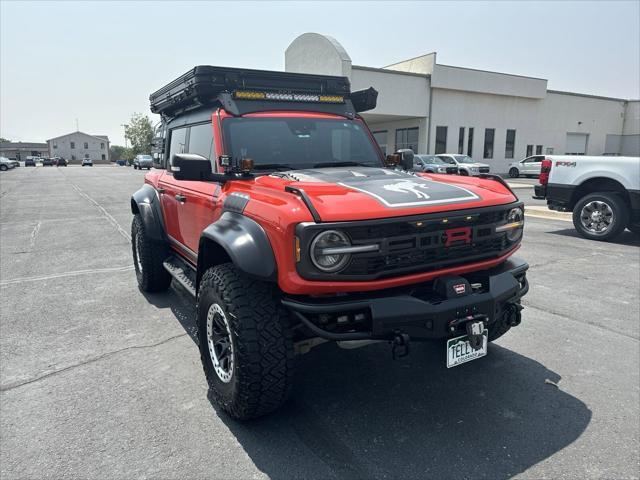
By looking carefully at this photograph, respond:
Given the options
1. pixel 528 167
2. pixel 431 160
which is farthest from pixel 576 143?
pixel 431 160

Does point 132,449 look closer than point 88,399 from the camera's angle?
Yes

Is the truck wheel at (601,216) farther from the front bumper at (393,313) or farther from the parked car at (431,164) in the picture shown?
the parked car at (431,164)

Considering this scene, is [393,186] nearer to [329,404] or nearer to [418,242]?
[418,242]

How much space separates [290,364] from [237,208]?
40.6 inches

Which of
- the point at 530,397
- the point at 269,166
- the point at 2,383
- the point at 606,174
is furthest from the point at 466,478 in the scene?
the point at 606,174

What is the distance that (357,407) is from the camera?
299 cm

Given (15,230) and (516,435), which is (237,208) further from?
(15,230)

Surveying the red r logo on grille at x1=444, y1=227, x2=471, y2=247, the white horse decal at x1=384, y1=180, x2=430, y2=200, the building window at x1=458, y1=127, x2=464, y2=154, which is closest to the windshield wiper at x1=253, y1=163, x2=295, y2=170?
the white horse decal at x1=384, y1=180, x2=430, y2=200

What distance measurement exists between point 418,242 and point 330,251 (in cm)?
55

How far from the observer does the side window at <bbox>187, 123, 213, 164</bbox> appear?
3758 millimetres

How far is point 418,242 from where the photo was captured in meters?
2.60

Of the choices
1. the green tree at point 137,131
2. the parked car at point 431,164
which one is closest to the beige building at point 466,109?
the parked car at point 431,164

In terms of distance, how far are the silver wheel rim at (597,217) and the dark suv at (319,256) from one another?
19.7ft

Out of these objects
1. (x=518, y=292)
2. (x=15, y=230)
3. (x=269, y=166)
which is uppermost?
(x=269, y=166)
